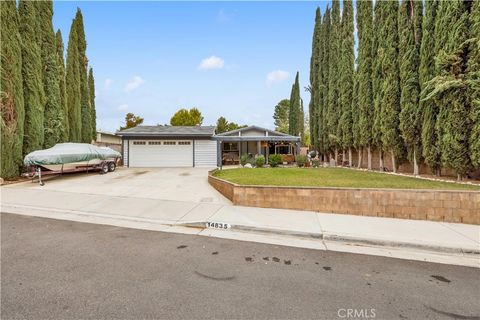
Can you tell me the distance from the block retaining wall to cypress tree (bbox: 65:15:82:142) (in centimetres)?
1521

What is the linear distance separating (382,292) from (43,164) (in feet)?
42.1

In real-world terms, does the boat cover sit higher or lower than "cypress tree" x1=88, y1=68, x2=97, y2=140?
lower

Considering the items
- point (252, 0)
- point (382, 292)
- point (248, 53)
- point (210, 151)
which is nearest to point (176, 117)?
point (210, 151)

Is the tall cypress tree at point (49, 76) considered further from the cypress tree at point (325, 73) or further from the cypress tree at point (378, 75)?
the cypress tree at point (325, 73)

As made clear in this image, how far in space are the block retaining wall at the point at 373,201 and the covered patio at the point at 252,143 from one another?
1105 centimetres

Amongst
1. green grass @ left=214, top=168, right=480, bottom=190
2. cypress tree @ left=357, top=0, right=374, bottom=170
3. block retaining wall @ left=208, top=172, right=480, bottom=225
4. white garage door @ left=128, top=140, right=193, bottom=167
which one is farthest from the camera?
white garage door @ left=128, top=140, right=193, bottom=167

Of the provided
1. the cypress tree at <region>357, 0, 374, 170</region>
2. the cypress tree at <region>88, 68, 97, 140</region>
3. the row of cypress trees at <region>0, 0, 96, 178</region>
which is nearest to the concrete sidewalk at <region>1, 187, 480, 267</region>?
the row of cypress trees at <region>0, 0, 96, 178</region>

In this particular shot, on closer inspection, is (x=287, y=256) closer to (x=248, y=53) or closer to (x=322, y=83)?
(x=248, y=53)

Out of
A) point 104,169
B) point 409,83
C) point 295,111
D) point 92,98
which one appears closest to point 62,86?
point 104,169

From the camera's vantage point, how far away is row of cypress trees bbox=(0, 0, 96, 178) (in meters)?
10.4

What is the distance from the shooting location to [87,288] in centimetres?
265

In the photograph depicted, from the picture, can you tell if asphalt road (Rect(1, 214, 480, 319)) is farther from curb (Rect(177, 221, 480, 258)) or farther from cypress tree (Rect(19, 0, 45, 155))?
cypress tree (Rect(19, 0, 45, 155))

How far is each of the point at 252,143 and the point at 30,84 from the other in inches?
660

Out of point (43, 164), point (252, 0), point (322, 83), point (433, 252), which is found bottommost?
point (433, 252)
